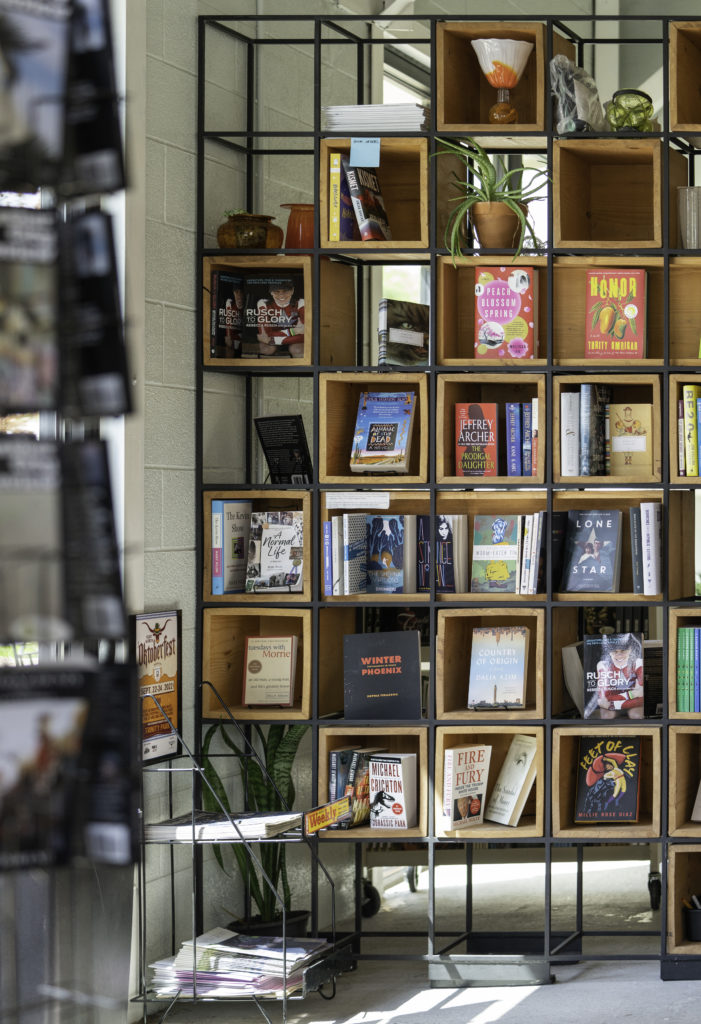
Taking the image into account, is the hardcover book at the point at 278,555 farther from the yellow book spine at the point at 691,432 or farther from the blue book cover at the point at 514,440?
the yellow book spine at the point at 691,432

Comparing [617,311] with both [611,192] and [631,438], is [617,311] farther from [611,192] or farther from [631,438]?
[611,192]

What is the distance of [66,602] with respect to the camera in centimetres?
131

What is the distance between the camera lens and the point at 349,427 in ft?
12.4

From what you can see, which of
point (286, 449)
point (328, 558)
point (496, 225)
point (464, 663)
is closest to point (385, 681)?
point (464, 663)

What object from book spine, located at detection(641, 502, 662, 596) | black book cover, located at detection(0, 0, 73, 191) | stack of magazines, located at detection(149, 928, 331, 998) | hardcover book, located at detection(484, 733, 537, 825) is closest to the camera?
black book cover, located at detection(0, 0, 73, 191)

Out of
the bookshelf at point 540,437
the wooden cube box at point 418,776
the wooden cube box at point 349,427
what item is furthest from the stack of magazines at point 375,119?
the wooden cube box at point 418,776

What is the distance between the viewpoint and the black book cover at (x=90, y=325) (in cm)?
131

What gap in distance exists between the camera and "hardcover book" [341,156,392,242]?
3.62 meters

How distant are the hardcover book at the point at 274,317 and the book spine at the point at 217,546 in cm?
47

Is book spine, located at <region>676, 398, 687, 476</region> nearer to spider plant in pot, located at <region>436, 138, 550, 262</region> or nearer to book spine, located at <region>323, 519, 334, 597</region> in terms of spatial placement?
spider plant in pot, located at <region>436, 138, 550, 262</region>

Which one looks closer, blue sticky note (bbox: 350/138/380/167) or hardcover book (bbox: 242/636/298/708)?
blue sticky note (bbox: 350/138/380/167)

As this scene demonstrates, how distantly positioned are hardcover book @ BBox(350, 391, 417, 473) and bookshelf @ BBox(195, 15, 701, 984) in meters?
0.05

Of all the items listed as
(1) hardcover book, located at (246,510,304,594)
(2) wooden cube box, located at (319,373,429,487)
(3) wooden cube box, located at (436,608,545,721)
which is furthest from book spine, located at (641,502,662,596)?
(1) hardcover book, located at (246,510,304,594)

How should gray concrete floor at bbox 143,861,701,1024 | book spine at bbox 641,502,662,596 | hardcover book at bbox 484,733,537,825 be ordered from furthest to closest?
hardcover book at bbox 484,733,537,825 < book spine at bbox 641,502,662,596 < gray concrete floor at bbox 143,861,701,1024
